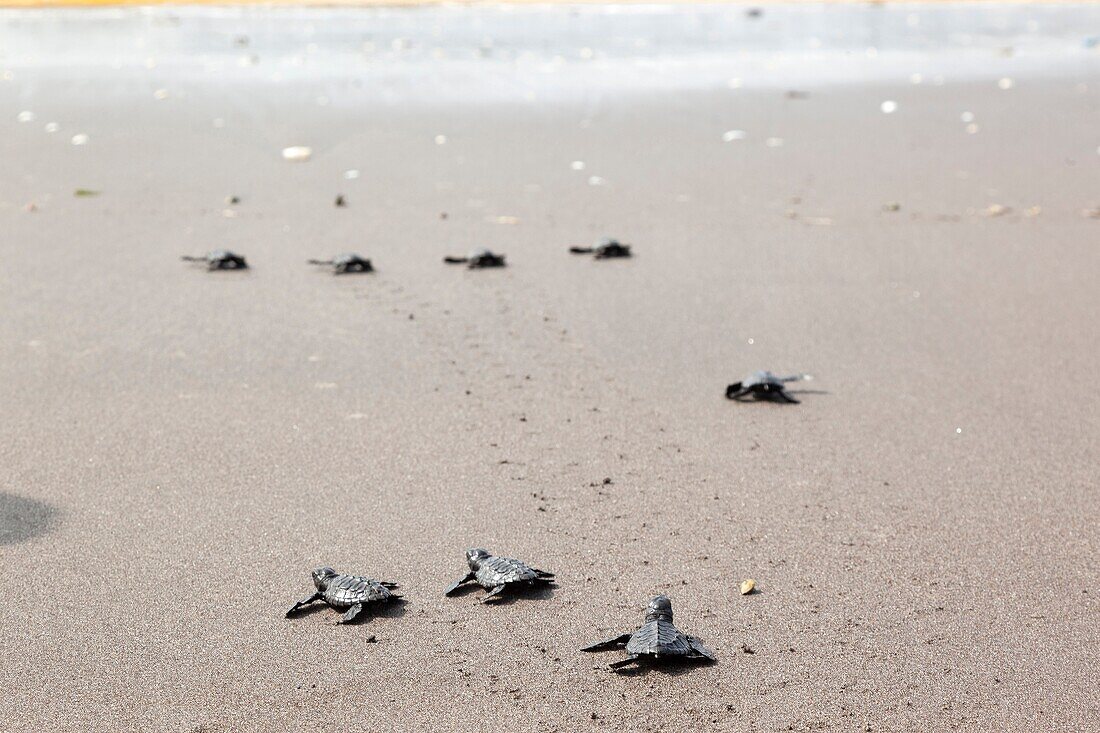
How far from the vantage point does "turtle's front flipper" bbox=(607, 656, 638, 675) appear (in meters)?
3.06

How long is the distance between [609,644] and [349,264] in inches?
160

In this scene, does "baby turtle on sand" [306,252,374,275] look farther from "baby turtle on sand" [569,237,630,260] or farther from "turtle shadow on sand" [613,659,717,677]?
"turtle shadow on sand" [613,659,717,677]

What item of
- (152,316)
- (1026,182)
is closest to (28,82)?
(152,316)

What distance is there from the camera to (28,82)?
1334 cm

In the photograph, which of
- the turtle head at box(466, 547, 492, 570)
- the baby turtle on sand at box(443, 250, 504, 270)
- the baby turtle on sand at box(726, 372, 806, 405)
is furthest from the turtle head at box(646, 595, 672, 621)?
the baby turtle on sand at box(443, 250, 504, 270)

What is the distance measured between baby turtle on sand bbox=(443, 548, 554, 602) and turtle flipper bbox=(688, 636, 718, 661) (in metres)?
0.54

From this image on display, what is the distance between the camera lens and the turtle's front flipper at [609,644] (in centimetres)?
315

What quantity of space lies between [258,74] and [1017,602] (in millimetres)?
12484

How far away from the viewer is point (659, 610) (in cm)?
322

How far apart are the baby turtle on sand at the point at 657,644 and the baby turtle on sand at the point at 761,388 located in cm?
194

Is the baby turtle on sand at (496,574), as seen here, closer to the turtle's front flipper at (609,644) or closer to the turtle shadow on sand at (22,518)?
the turtle's front flipper at (609,644)

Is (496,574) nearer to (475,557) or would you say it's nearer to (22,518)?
(475,557)

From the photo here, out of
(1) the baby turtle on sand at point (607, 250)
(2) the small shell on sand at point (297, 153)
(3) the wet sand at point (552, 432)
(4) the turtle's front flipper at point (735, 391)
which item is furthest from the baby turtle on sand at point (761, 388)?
(2) the small shell on sand at point (297, 153)

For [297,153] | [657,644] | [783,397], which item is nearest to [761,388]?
[783,397]
